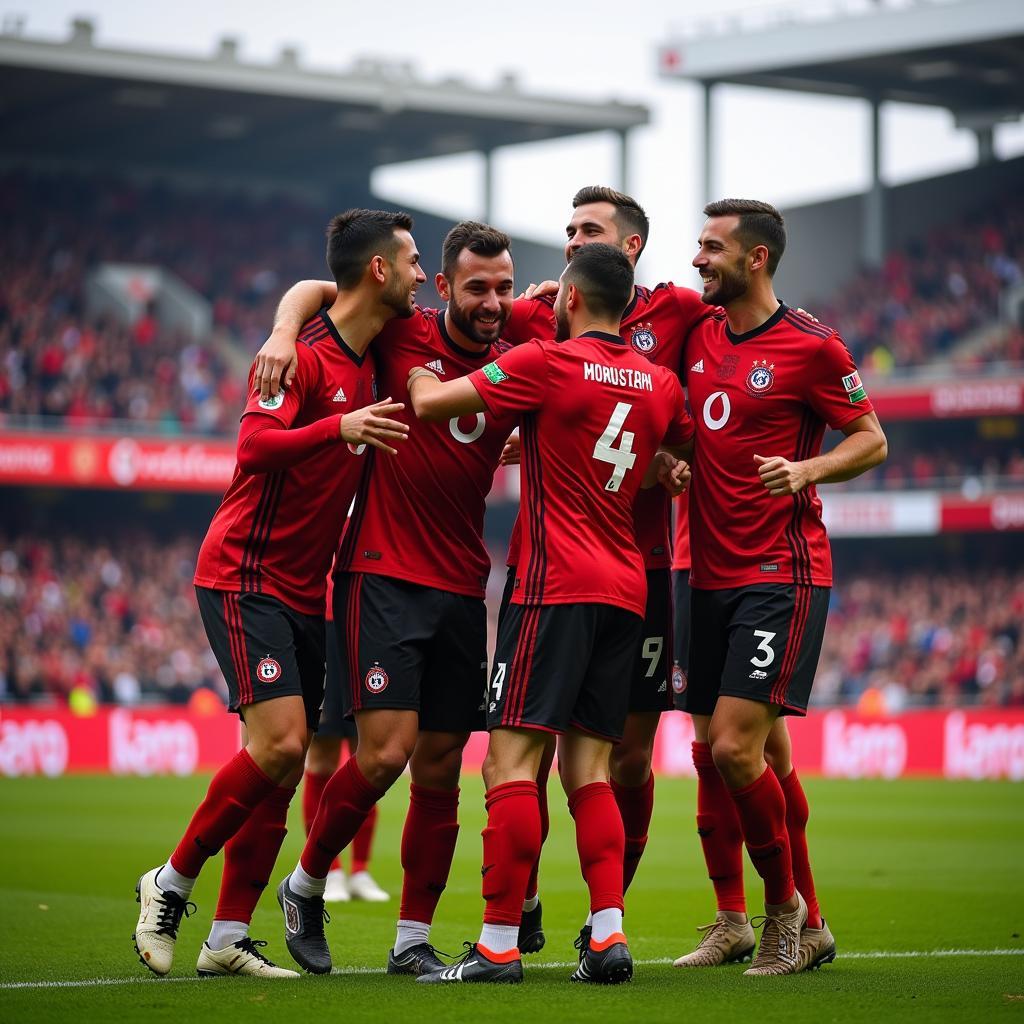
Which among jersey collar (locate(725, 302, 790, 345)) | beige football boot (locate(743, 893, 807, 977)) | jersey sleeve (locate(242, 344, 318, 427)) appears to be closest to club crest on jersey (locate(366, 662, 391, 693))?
jersey sleeve (locate(242, 344, 318, 427))

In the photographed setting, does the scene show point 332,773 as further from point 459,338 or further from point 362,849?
point 459,338

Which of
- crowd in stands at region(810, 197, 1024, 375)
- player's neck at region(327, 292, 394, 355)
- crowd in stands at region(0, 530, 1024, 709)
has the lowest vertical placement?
crowd in stands at region(0, 530, 1024, 709)

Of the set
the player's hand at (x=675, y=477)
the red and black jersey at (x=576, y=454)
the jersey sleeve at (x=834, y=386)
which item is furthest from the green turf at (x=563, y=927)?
the jersey sleeve at (x=834, y=386)

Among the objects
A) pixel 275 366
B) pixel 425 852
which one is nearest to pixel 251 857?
pixel 425 852

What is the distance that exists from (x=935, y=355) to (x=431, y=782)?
32.3 metres

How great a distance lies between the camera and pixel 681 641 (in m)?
7.48

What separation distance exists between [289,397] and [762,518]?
1.88 m

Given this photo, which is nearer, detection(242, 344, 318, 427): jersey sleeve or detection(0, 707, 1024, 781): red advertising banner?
detection(242, 344, 318, 427): jersey sleeve

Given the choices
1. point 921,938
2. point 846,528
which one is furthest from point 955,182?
point 921,938

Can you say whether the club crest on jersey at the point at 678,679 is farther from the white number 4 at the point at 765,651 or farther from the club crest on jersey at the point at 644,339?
the club crest on jersey at the point at 644,339

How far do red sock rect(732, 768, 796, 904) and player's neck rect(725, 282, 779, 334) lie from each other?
1.77 metres

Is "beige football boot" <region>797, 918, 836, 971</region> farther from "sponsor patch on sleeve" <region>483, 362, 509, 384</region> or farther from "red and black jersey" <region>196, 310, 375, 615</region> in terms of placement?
"sponsor patch on sleeve" <region>483, 362, 509, 384</region>

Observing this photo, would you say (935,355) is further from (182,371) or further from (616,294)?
(616,294)

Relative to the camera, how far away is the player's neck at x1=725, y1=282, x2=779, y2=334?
7133mm
